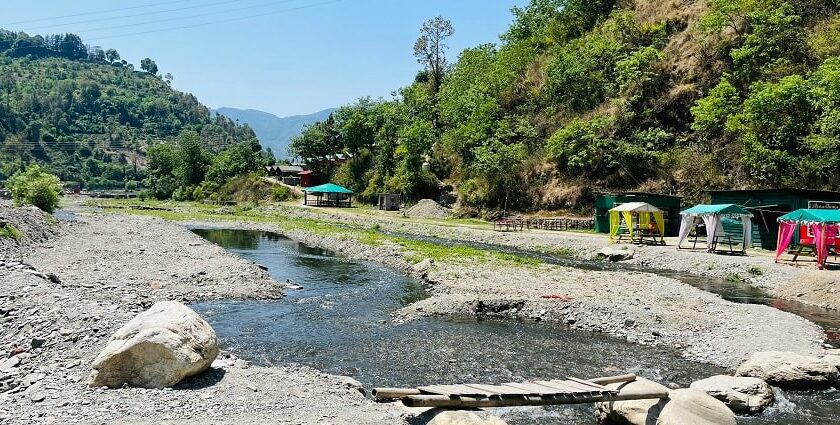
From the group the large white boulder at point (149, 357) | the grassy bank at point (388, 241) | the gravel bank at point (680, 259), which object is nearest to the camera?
the large white boulder at point (149, 357)

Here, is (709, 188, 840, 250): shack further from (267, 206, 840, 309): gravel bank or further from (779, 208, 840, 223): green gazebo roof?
(779, 208, 840, 223): green gazebo roof

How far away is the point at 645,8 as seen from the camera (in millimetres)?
74188

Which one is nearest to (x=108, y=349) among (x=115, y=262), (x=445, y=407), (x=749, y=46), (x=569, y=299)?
(x=445, y=407)

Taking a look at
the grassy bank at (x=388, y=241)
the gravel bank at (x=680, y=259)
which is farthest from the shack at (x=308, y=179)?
the gravel bank at (x=680, y=259)

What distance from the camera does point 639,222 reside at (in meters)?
40.7

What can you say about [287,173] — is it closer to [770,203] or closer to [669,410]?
[770,203]

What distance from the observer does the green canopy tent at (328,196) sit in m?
84.8

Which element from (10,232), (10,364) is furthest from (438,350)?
(10,232)

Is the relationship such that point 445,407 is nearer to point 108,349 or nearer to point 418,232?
point 108,349

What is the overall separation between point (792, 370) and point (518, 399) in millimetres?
7283

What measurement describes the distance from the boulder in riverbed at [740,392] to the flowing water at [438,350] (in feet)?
0.79

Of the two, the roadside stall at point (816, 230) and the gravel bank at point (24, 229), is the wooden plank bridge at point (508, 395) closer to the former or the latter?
the roadside stall at point (816, 230)

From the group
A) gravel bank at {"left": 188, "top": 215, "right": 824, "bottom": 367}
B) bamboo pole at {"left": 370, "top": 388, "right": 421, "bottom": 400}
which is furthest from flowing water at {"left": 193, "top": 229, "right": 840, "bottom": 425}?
bamboo pole at {"left": 370, "top": 388, "right": 421, "bottom": 400}

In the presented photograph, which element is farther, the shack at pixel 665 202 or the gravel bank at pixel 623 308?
the shack at pixel 665 202
